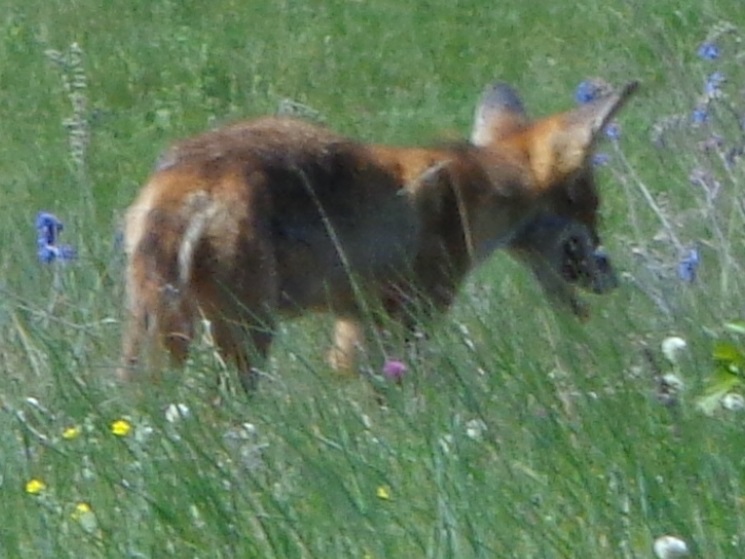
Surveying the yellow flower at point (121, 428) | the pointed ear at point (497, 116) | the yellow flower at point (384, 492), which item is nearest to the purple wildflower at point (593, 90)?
the pointed ear at point (497, 116)

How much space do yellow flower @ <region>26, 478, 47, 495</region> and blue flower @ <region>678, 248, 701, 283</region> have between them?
65.5 inches

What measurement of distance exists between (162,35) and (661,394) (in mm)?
12516

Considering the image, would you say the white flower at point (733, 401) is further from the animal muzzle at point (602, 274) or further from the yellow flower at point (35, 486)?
the animal muzzle at point (602, 274)

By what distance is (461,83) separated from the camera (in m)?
14.8

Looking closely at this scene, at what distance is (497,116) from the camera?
8.41 meters

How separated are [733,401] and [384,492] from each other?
691 millimetres

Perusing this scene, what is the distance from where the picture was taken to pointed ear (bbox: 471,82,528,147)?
831 centimetres

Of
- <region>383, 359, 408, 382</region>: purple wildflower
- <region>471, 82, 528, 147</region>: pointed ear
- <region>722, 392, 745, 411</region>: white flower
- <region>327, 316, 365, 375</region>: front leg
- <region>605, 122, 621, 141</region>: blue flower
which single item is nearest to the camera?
<region>722, 392, 745, 411</region>: white flower

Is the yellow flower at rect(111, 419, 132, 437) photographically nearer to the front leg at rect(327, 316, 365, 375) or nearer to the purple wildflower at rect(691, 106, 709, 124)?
the front leg at rect(327, 316, 365, 375)

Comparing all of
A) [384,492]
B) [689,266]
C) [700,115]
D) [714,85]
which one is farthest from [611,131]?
[384,492]

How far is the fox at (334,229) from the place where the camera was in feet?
19.5

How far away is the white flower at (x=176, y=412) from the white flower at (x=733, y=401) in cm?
113

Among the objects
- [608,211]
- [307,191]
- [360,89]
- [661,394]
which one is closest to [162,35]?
[360,89]

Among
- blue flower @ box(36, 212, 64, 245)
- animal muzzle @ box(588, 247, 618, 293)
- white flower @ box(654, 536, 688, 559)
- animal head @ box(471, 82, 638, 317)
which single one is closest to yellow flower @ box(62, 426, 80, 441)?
white flower @ box(654, 536, 688, 559)
